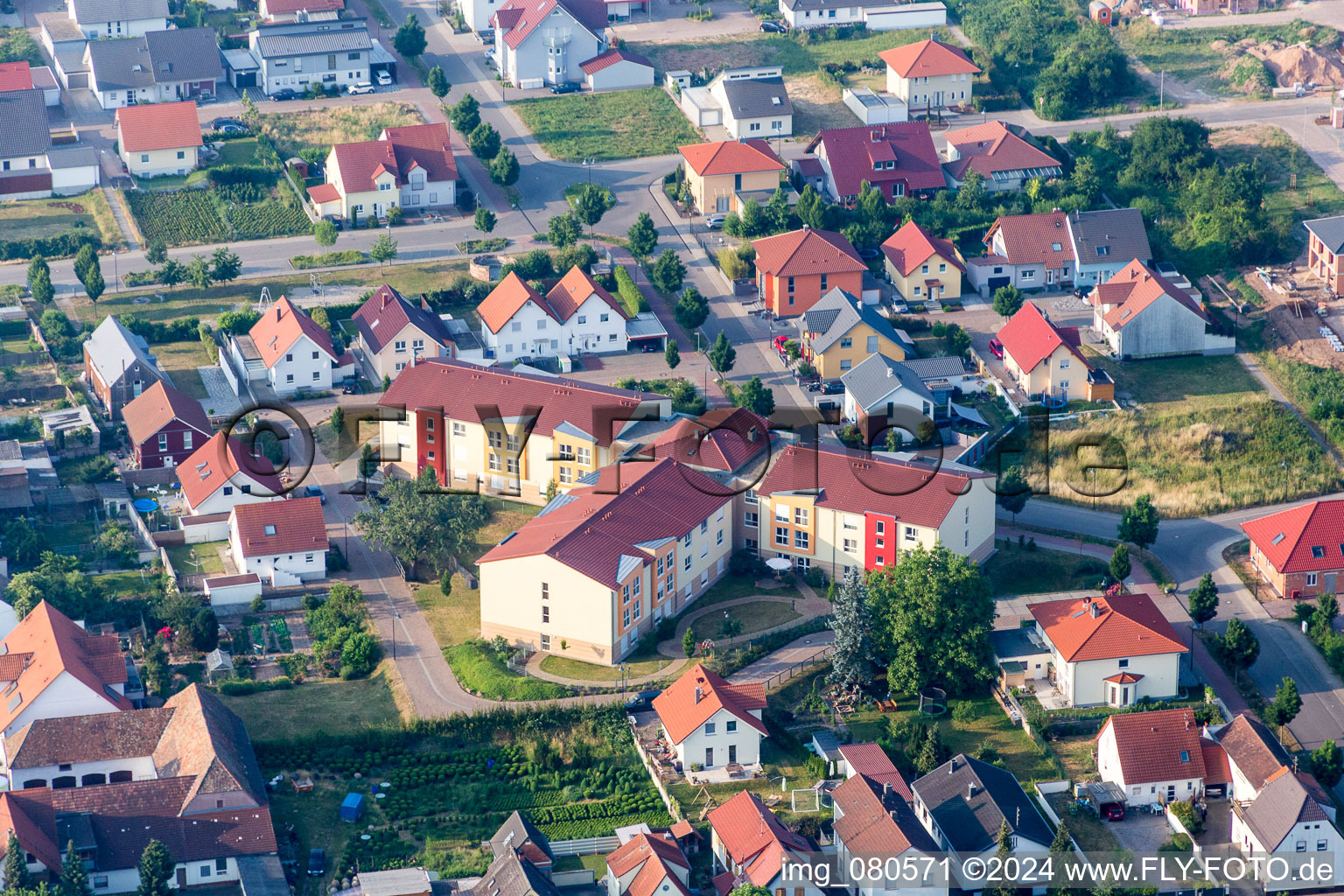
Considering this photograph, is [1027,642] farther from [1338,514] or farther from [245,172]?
[245,172]

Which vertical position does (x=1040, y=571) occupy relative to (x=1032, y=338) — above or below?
below

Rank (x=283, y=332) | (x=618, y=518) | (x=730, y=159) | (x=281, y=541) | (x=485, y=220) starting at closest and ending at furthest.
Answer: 1. (x=618, y=518)
2. (x=281, y=541)
3. (x=283, y=332)
4. (x=485, y=220)
5. (x=730, y=159)

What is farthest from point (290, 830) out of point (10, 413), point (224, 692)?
point (10, 413)

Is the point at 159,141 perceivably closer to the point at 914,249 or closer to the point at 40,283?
the point at 40,283

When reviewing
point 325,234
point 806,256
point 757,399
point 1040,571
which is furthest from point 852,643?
point 325,234

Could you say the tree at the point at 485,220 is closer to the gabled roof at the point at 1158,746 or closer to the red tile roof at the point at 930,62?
the red tile roof at the point at 930,62
